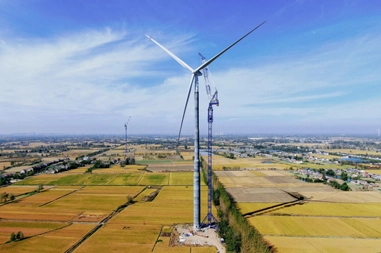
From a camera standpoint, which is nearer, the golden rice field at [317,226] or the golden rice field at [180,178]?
the golden rice field at [317,226]

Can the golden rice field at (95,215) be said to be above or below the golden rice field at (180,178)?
below

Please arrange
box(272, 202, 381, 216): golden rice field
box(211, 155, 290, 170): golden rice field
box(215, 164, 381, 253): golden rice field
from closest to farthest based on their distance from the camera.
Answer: box(215, 164, 381, 253): golden rice field → box(272, 202, 381, 216): golden rice field → box(211, 155, 290, 170): golden rice field

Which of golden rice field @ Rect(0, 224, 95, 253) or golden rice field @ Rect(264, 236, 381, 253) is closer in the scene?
golden rice field @ Rect(264, 236, 381, 253)

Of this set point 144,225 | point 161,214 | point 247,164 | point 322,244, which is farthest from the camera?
point 247,164

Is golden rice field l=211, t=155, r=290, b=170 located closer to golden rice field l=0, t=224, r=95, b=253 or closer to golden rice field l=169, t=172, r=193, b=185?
golden rice field l=169, t=172, r=193, b=185

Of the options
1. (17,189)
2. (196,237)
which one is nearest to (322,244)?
(196,237)

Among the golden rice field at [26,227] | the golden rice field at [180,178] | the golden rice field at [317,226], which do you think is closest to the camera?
the golden rice field at [317,226]

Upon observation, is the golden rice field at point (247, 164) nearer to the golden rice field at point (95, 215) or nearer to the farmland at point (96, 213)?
the farmland at point (96, 213)

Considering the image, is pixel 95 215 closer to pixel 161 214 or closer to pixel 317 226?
pixel 161 214

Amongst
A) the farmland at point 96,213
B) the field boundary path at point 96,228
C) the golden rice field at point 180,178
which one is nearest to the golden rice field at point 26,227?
the farmland at point 96,213

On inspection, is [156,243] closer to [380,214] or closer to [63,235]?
[63,235]

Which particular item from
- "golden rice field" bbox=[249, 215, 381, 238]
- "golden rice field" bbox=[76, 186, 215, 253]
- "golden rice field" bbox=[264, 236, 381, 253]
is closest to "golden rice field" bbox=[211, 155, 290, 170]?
"golden rice field" bbox=[76, 186, 215, 253]

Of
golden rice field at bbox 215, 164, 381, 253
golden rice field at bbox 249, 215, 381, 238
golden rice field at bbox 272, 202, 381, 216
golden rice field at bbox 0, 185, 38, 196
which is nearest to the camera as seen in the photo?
golden rice field at bbox 215, 164, 381, 253
